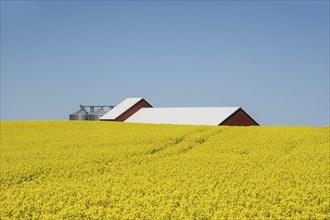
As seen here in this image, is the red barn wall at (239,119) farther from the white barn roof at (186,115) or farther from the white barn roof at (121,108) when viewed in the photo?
the white barn roof at (121,108)

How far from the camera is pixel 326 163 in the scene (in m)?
27.1

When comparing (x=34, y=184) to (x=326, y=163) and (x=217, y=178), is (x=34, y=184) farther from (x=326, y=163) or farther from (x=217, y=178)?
(x=326, y=163)

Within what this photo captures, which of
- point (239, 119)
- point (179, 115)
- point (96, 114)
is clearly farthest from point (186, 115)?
point (96, 114)

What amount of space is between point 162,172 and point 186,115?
116 feet

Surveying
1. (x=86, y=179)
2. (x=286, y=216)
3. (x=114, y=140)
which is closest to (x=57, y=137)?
(x=114, y=140)

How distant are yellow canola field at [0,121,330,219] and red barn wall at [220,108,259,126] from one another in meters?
11.6

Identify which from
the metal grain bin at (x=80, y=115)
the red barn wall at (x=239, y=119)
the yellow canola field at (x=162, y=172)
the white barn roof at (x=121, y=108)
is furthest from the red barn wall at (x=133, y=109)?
the yellow canola field at (x=162, y=172)

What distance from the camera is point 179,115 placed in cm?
6147

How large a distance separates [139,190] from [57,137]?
22.0 metres

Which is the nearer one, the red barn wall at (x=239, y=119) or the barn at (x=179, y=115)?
the red barn wall at (x=239, y=119)

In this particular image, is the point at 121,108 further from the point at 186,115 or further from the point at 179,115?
the point at 186,115

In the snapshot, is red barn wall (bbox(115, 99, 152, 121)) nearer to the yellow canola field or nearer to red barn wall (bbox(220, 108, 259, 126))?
red barn wall (bbox(220, 108, 259, 126))

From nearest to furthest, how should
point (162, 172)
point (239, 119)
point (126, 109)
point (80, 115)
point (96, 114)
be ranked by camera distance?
point (162, 172), point (239, 119), point (126, 109), point (96, 114), point (80, 115)

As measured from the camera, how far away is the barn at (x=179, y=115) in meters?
55.8
